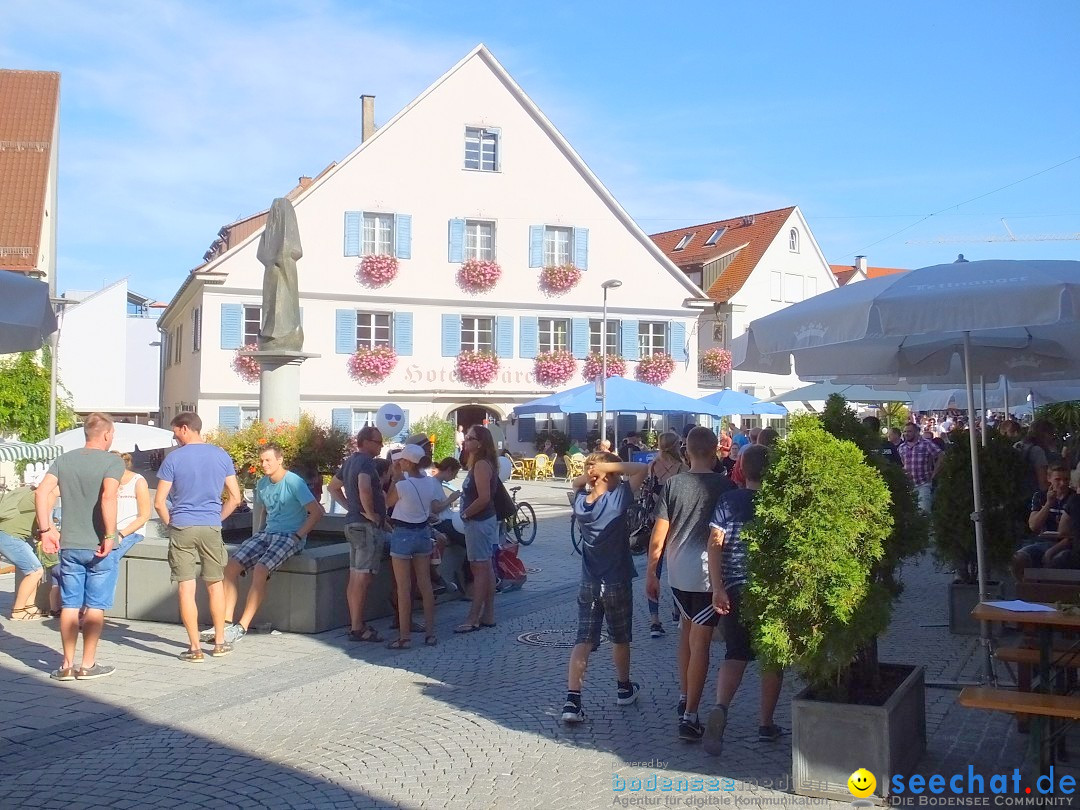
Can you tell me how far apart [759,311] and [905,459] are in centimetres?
2800

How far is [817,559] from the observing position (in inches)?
209

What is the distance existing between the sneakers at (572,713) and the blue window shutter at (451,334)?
2841 centimetres

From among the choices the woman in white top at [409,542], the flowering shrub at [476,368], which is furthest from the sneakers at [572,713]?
the flowering shrub at [476,368]

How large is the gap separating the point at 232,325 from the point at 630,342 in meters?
12.5

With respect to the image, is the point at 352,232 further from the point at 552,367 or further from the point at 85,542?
the point at 85,542

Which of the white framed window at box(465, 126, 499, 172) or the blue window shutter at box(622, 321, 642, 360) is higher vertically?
the white framed window at box(465, 126, 499, 172)

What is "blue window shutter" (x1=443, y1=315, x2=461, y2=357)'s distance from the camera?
114 feet

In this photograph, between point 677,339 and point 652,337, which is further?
point 677,339

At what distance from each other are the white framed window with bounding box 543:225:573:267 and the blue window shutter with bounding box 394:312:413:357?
4821 millimetres

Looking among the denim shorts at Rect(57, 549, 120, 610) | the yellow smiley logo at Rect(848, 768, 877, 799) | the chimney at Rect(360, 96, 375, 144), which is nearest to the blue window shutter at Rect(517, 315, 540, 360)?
the chimney at Rect(360, 96, 375, 144)

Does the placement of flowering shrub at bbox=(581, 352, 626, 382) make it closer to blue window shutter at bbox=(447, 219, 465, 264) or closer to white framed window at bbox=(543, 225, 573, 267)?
white framed window at bbox=(543, 225, 573, 267)

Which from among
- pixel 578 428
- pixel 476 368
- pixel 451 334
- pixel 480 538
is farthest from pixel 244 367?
pixel 480 538

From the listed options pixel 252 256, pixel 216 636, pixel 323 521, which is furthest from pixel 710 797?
pixel 252 256

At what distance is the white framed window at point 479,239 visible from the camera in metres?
34.9
